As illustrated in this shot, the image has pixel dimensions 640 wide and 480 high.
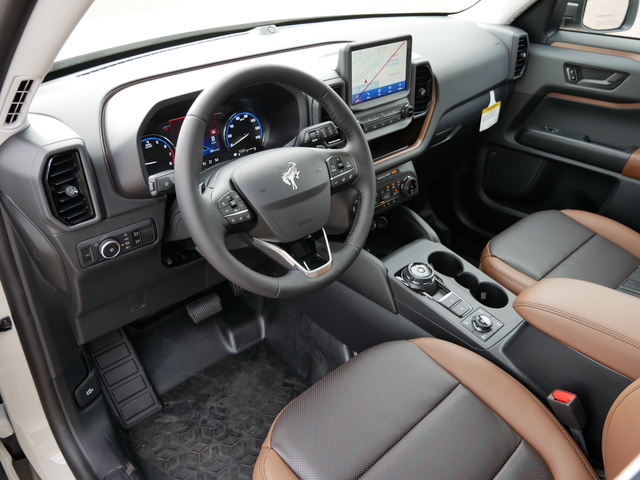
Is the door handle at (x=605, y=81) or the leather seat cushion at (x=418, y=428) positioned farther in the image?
the door handle at (x=605, y=81)

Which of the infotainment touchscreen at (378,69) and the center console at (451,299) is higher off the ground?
the infotainment touchscreen at (378,69)

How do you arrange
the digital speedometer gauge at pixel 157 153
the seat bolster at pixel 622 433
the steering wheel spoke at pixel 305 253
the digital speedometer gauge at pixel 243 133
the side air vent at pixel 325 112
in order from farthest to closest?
the side air vent at pixel 325 112, the digital speedometer gauge at pixel 243 133, the digital speedometer gauge at pixel 157 153, the steering wheel spoke at pixel 305 253, the seat bolster at pixel 622 433

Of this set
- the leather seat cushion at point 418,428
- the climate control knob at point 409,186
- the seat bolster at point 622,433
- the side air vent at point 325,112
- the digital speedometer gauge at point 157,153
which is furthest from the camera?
the climate control knob at point 409,186

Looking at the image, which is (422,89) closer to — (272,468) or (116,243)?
(116,243)

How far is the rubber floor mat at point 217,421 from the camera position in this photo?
5.14 feet

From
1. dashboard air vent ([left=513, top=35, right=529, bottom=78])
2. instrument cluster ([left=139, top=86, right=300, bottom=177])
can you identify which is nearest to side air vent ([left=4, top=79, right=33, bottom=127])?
instrument cluster ([left=139, top=86, right=300, bottom=177])

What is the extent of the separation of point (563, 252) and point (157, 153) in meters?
1.34

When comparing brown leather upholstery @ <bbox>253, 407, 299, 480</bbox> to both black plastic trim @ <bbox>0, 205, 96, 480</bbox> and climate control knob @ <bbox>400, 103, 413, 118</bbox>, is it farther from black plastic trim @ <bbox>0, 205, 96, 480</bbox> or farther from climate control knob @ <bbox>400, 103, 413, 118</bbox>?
climate control knob @ <bbox>400, 103, 413, 118</bbox>

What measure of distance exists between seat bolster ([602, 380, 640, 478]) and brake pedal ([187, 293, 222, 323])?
1.35 m

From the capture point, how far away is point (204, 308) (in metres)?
1.85

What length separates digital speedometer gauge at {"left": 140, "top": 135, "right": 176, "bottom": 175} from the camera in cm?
118

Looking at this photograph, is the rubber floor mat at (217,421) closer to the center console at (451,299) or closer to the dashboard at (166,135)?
the dashboard at (166,135)

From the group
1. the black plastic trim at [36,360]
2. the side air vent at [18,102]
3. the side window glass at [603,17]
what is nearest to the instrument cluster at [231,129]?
the side air vent at [18,102]

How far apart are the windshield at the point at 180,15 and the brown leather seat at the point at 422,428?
102 centimetres
